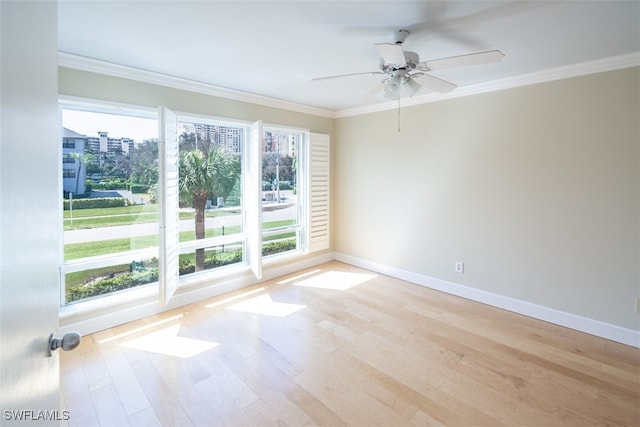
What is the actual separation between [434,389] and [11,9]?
2.65 m

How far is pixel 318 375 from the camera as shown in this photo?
2.28 meters

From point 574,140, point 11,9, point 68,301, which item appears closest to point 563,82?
point 574,140

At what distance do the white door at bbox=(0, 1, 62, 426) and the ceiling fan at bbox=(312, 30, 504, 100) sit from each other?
5.45 ft

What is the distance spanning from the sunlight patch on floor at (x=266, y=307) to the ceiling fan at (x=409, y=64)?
2377 mm

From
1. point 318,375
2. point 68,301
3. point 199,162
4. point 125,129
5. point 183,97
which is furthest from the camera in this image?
point 199,162

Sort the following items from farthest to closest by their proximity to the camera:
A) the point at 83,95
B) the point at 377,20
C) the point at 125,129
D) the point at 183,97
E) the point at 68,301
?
1. the point at 183,97
2. the point at 125,129
3. the point at 68,301
4. the point at 83,95
5. the point at 377,20

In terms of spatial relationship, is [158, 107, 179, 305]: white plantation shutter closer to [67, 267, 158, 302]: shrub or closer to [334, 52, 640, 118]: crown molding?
[67, 267, 158, 302]: shrub

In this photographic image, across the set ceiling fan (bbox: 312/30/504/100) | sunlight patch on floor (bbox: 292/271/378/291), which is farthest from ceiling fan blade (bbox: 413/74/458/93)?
sunlight patch on floor (bbox: 292/271/378/291)

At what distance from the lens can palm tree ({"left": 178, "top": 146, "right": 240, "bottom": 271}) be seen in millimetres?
3529

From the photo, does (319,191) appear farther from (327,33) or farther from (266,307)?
(327,33)

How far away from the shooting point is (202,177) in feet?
12.0

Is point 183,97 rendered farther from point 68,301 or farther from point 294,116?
point 68,301

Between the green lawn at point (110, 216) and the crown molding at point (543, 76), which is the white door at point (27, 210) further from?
the crown molding at point (543, 76)

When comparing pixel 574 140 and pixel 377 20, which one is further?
pixel 574 140
